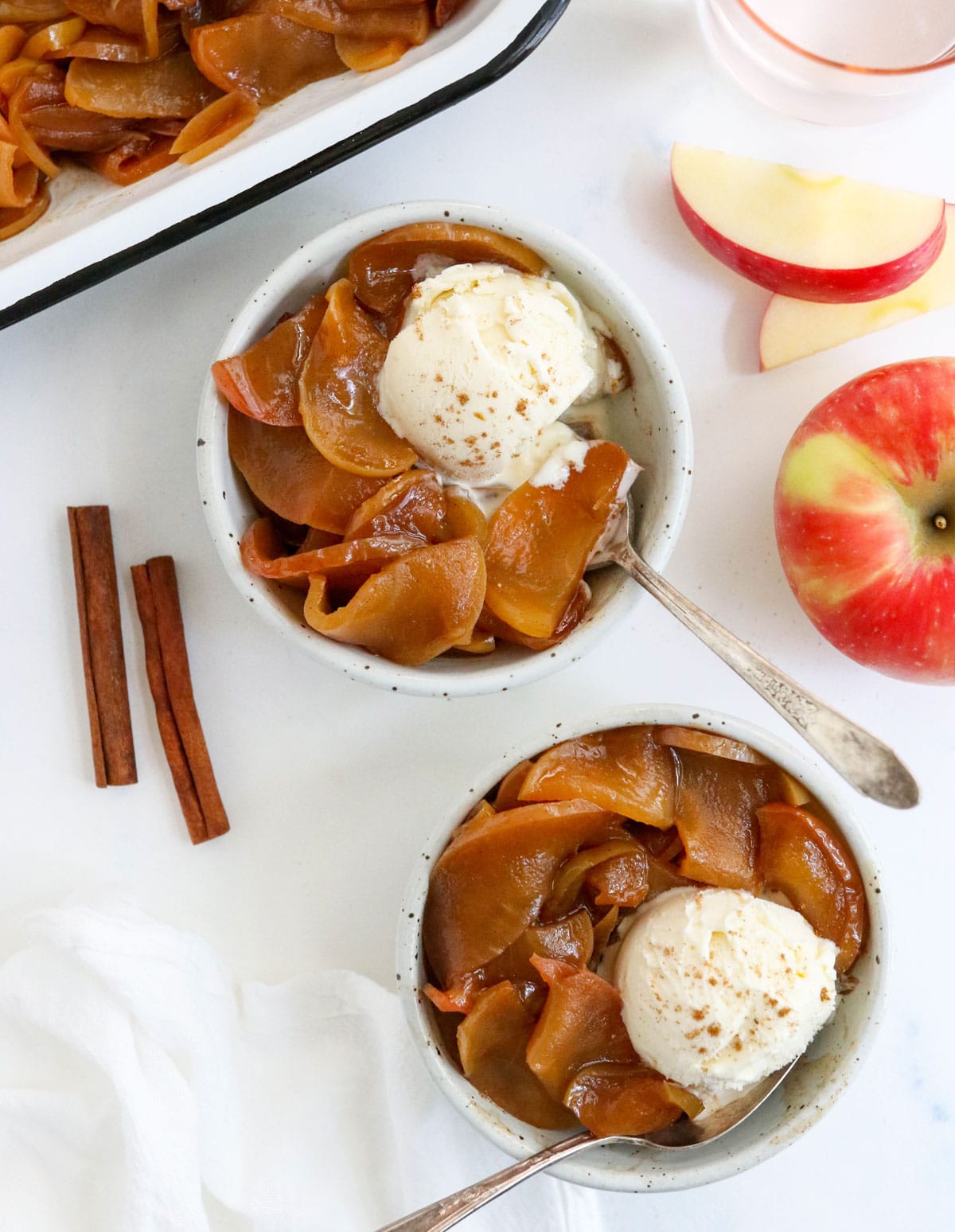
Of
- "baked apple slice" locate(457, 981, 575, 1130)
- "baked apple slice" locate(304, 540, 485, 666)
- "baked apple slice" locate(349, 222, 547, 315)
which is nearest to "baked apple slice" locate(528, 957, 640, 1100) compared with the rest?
"baked apple slice" locate(457, 981, 575, 1130)

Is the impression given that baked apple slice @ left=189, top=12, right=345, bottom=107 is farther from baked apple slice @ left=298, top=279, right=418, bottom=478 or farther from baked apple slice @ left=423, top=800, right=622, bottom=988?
baked apple slice @ left=423, top=800, right=622, bottom=988

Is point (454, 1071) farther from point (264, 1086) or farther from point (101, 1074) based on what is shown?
point (101, 1074)

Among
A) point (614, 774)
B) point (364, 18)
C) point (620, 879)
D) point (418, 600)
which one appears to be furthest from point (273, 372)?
point (620, 879)

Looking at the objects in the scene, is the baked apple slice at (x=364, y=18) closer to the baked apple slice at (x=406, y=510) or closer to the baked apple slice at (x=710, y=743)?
the baked apple slice at (x=406, y=510)

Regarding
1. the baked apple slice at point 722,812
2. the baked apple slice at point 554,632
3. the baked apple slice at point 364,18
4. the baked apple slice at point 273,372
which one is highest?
the baked apple slice at point 364,18

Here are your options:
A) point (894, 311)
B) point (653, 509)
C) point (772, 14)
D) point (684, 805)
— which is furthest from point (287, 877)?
point (772, 14)

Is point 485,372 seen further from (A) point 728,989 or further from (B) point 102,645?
(A) point 728,989

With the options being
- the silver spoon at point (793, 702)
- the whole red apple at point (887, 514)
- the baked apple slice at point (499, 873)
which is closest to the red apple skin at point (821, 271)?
the whole red apple at point (887, 514)
